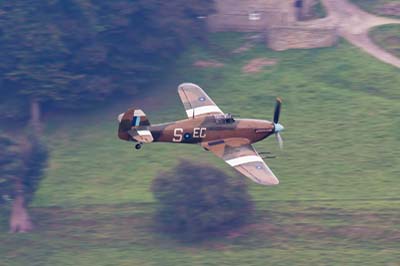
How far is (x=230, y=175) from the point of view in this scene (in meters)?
123

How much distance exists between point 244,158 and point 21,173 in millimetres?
39733

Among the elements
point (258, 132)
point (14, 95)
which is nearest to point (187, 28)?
point (14, 95)

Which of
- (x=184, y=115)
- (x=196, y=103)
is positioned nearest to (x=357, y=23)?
(x=184, y=115)

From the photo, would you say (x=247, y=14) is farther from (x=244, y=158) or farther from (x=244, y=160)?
(x=244, y=160)

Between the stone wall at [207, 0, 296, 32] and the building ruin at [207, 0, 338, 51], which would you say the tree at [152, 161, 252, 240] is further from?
the stone wall at [207, 0, 296, 32]

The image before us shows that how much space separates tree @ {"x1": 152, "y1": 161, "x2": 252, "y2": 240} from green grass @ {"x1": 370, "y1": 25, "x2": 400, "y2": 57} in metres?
29.8

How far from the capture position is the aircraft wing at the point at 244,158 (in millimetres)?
87125

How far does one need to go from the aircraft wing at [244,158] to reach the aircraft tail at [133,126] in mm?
4888

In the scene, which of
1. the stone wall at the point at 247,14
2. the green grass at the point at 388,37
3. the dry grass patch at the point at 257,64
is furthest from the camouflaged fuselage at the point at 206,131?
the stone wall at the point at 247,14

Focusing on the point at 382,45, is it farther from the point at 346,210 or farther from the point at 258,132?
the point at 258,132

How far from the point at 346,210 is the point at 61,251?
2666cm

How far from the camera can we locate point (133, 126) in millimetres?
90125

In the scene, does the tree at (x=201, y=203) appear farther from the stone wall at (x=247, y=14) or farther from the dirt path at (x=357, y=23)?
the stone wall at (x=247, y=14)

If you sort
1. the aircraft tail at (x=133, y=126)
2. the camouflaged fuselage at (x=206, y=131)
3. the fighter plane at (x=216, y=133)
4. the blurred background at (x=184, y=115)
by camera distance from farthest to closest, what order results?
the blurred background at (x=184, y=115), the camouflaged fuselage at (x=206, y=131), the fighter plane at (x=216, y=133), the aircraft tail at (x=133, y=126)
